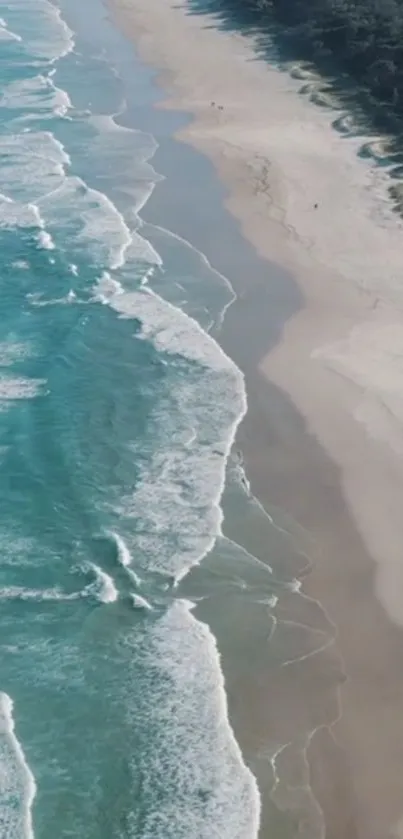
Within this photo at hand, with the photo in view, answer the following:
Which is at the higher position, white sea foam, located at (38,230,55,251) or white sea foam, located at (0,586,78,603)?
white sea foam, located at (0,586,78,603)

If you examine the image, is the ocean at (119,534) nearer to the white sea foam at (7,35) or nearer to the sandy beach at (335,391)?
the sandy beach at (335,391)

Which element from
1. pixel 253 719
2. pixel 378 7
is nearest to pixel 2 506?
pixel 253 719

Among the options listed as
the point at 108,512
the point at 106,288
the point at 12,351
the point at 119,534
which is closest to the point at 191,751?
the point at 119,534

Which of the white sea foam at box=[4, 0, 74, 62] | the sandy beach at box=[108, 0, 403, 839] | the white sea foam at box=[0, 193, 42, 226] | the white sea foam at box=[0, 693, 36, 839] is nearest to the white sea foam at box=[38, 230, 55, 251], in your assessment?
the white sea foam at box=[0, 193, 42, 226]

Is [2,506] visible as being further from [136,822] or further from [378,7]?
[378,7]

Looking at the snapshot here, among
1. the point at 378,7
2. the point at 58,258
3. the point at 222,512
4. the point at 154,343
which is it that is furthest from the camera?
the point at 378,7

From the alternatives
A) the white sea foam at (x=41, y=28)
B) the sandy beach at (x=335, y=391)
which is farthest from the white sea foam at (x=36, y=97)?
the sandy beach at (x=335, y=391)

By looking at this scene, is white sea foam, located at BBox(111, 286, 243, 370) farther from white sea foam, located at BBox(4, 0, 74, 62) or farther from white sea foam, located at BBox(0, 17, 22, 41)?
white sea foam, located at BBox(0, 17, 22, 41)
